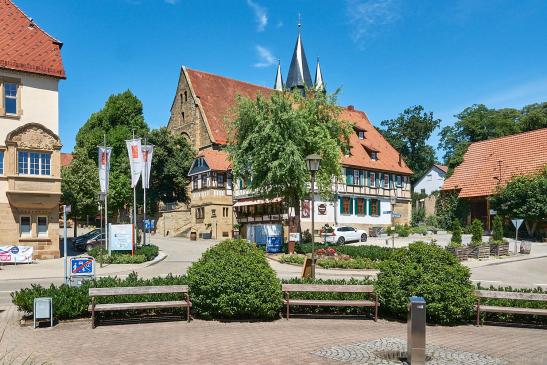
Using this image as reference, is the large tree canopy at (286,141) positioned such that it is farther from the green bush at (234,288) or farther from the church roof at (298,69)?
the church roof at (298,69)

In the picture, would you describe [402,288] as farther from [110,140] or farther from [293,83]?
[293,83]

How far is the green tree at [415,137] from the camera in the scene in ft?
287

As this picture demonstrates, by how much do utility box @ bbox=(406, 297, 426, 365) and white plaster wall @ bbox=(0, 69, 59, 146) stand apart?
28.0m

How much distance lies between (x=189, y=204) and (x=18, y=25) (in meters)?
25.1

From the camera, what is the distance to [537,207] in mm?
39594

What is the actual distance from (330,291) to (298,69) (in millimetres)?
60981

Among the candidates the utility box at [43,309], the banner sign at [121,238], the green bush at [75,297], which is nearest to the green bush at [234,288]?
the green bush at [75,297]

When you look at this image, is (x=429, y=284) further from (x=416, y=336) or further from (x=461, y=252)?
(x=461, y=252)

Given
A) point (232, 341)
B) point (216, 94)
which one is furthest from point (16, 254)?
point (216, 94)

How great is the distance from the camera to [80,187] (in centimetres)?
4366

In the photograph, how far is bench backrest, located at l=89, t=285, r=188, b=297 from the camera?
1176 centimetres

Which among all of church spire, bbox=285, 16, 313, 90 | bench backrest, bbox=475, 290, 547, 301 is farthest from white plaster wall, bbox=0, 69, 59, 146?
church spire, bbox=285, 16, 313, 90

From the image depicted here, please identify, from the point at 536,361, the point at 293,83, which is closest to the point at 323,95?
the point at 536,361

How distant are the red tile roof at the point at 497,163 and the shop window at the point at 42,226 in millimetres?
34004
